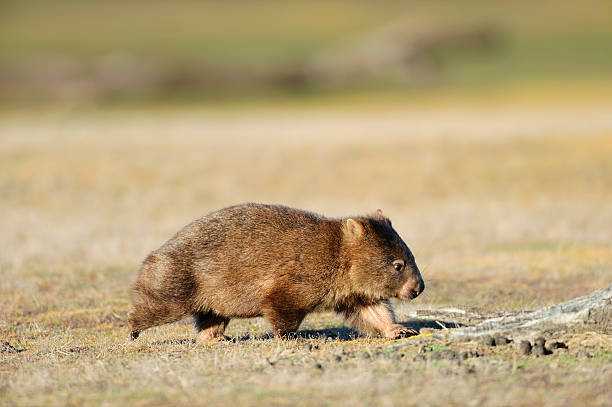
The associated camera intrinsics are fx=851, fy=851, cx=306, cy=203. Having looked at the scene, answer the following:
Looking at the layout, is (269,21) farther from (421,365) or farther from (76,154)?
(421,365)

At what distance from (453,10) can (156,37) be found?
111ft

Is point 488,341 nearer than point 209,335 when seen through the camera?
Yes

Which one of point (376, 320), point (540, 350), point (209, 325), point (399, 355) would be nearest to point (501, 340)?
point (540, 350)

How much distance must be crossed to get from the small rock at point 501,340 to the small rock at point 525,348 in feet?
0.64

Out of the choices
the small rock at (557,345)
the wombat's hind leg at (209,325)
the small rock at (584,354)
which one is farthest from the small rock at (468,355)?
the wombat's hind leg at (209,325)

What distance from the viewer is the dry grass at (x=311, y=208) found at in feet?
23.1

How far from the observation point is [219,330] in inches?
386

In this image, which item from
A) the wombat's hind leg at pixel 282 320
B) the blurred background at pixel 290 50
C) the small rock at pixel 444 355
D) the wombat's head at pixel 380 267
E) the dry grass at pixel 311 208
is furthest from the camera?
the blurred background at pixel 290 50

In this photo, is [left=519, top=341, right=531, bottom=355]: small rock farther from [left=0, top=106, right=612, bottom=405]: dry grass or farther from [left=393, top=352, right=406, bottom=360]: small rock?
[left=393, top=352, right=406, bottom=360]: small rock

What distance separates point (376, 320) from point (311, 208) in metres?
14.0

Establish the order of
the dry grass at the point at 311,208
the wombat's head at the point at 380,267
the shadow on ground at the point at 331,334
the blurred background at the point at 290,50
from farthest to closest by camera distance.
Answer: the blurred background at the point at 290,50, the shadow on ground at the point at 331,334, the wombat's head at the point at 380,267, the dry grass at the point at 311,208

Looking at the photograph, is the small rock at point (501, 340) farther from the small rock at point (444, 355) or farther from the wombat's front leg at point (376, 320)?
the wombat's front leg at point (376, 320)

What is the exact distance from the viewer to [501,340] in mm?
8047

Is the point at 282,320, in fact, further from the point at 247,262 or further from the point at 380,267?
the point at 380,267
